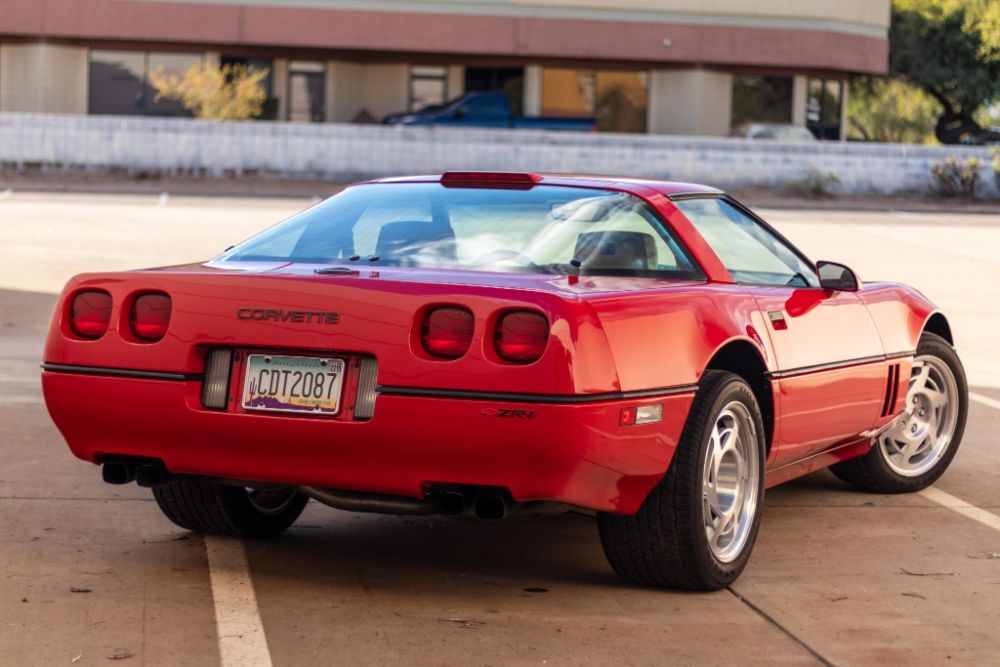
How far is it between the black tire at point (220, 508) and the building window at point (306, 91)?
137 ft

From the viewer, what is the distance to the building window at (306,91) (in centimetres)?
4719

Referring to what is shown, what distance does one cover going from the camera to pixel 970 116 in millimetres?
57719

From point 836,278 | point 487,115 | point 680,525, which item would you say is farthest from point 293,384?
point 487,115

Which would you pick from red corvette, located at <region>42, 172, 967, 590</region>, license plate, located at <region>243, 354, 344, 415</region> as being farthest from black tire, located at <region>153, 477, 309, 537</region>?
license plate, located at <region>243, 354, 344, 415</region>

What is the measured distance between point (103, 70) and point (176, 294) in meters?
43.2

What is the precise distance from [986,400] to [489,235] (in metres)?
5.37

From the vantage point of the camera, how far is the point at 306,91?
47.3m

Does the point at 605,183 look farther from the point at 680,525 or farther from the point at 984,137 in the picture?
the point at 984,137

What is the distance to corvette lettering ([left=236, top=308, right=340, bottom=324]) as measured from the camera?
4848mm

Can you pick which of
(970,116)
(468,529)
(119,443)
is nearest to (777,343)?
(468,529)

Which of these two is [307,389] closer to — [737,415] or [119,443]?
[119,443]

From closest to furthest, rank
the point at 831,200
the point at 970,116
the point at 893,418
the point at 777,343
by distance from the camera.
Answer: the point at 777,343 < the point at 893,418 < the point at 831,200 < the point at 970,116

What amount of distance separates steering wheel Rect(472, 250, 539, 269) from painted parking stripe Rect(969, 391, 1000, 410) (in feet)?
17.0

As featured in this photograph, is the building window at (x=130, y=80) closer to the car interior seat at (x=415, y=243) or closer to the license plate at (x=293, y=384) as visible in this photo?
the car interior seat at (x=415, y=243)
